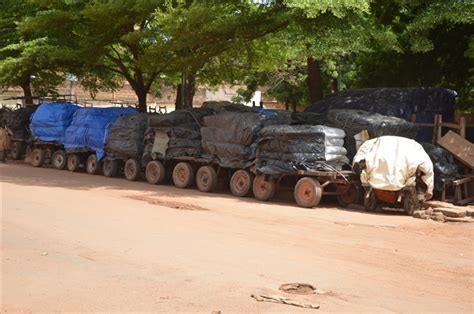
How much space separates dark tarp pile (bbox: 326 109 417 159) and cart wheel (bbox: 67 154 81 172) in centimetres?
1107

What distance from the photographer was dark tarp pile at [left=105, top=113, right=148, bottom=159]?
67.1ft

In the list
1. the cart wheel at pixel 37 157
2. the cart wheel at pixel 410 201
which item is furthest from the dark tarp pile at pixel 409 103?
the cart wheel at pixel 37 157

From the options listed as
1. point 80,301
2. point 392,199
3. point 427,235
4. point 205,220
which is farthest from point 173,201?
point 80,301

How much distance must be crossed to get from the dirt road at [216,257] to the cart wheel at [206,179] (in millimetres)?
2742

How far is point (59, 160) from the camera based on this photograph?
24.5 m

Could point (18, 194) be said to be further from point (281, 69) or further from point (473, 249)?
point (281, 69)

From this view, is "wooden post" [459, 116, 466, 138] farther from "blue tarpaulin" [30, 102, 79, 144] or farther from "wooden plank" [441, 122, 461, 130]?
"blue tarpaulin" [30, 102, 79, 144]

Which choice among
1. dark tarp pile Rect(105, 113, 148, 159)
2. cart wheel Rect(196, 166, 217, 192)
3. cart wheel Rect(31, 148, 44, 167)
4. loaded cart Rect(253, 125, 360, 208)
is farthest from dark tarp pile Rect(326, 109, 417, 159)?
cart wheel Rect(31, 148, 44, 167)

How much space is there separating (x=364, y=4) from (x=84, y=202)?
311 inches

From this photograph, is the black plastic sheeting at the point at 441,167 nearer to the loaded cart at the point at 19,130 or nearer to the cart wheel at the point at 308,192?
the cart wheel at the point at 308,192

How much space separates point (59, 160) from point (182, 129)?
774cm

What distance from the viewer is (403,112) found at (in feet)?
55.4

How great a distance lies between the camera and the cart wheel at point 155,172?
63.5 ft

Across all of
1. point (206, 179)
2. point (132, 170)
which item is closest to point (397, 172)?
point (206, 179)
